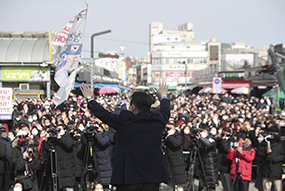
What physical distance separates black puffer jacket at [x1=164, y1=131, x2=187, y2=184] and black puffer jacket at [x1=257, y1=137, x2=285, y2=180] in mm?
1663

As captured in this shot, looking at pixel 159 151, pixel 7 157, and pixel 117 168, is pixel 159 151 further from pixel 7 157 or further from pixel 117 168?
pixel 7 157

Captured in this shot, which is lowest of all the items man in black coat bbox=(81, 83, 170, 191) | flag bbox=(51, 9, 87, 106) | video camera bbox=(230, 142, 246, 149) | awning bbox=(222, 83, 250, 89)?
video camera bbox=(230, 142, 246, 149)

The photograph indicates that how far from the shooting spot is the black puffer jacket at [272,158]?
7.14 meters

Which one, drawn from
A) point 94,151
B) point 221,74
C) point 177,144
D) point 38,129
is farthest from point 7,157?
point 221,74

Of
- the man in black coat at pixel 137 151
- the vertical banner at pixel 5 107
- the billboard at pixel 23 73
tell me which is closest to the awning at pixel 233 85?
the billboard at pixel 23 73

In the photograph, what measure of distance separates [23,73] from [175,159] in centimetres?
A: 2644

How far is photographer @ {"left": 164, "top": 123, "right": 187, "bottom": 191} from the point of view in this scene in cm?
755

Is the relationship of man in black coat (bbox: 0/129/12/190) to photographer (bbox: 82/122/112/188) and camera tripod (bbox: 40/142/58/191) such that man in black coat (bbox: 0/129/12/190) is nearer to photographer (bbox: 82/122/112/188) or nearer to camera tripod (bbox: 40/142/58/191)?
camera tripod (bbox: 40/142/58/191)

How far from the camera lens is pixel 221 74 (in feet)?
141

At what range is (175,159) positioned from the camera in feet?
25.1

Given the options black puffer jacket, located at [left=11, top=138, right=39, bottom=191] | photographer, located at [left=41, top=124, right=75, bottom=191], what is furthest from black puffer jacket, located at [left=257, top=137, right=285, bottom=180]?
black puffer jacket, located at [left=11, top=138, right=39, bottom=191]

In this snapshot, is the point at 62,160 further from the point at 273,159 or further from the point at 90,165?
the point at 273,159

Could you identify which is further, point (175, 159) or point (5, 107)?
point (5, 107)

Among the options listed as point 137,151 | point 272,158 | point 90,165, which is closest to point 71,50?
point 90,165
